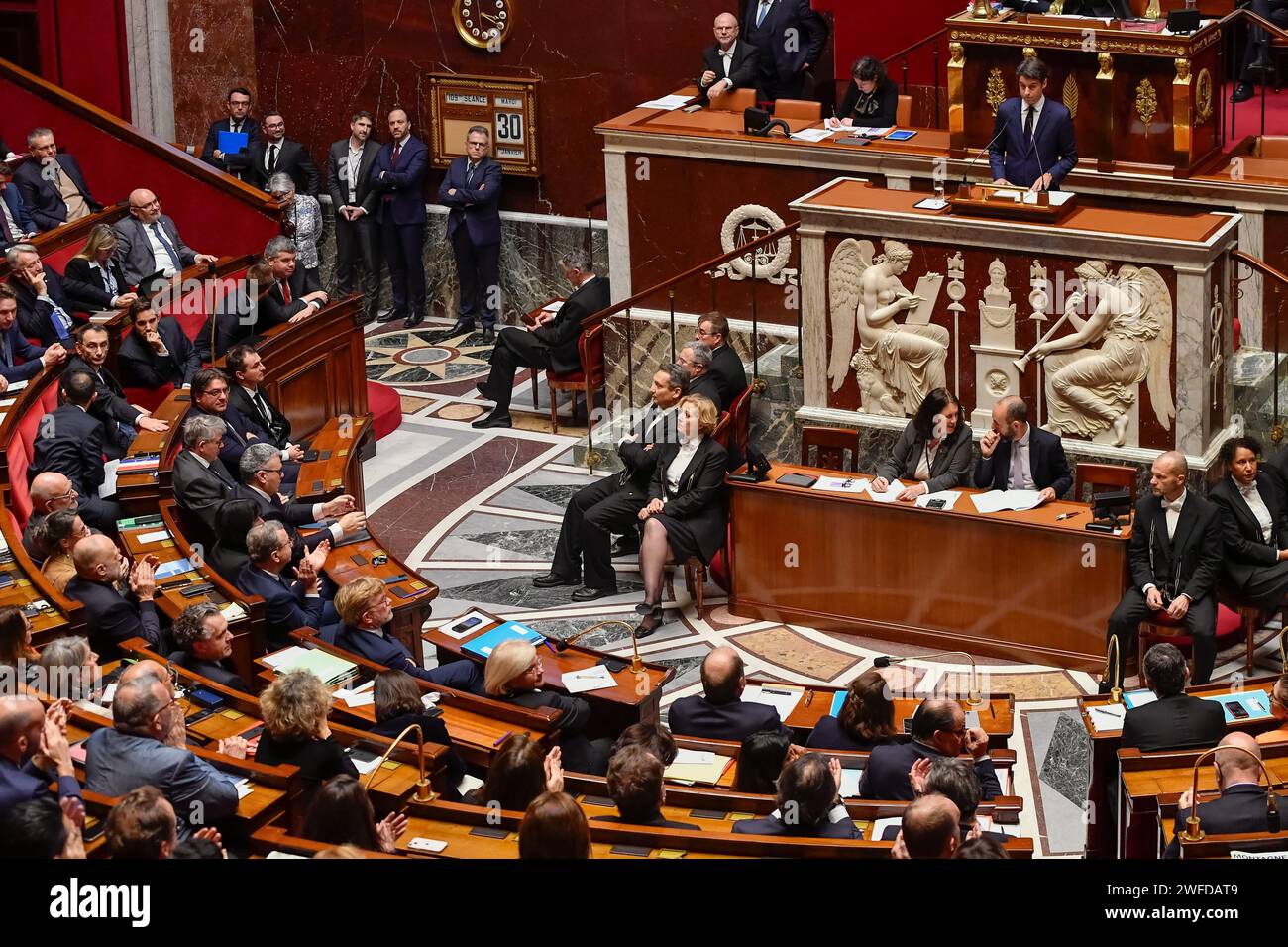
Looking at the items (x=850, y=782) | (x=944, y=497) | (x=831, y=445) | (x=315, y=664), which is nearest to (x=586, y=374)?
(x=831, y=445)

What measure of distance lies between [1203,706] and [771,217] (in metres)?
5.57

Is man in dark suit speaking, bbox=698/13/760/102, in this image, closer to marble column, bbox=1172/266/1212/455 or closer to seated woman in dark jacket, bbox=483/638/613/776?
marble column, bbox=1172/266/1212/455

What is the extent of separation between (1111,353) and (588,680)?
3.47 m

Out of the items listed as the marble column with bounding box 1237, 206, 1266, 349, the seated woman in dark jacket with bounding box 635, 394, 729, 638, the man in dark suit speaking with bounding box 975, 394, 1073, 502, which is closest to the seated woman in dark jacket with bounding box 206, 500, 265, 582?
the seated woman in dark jacket with bounding box 635, 394, 729, 638

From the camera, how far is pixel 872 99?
11.8 metres

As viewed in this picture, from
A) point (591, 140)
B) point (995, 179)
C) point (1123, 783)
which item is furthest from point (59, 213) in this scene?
point (1123, 783)

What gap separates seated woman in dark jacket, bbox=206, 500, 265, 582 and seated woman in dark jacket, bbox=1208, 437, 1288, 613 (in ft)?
14.6

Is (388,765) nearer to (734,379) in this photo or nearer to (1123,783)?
(1123,783)

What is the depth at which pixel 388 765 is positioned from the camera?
21.8 ft

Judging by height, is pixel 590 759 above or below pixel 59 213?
below

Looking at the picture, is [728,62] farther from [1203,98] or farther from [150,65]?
[150,65]

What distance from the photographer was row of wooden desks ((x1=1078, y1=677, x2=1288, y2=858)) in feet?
21.2

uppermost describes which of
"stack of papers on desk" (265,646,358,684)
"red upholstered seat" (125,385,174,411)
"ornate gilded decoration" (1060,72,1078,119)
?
"ornate gilded decoration" (1060,72,1078,119)

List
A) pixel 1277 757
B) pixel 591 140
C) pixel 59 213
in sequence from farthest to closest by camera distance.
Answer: pixel 591 140 < pixel 59 213 < pixel 1277 757
